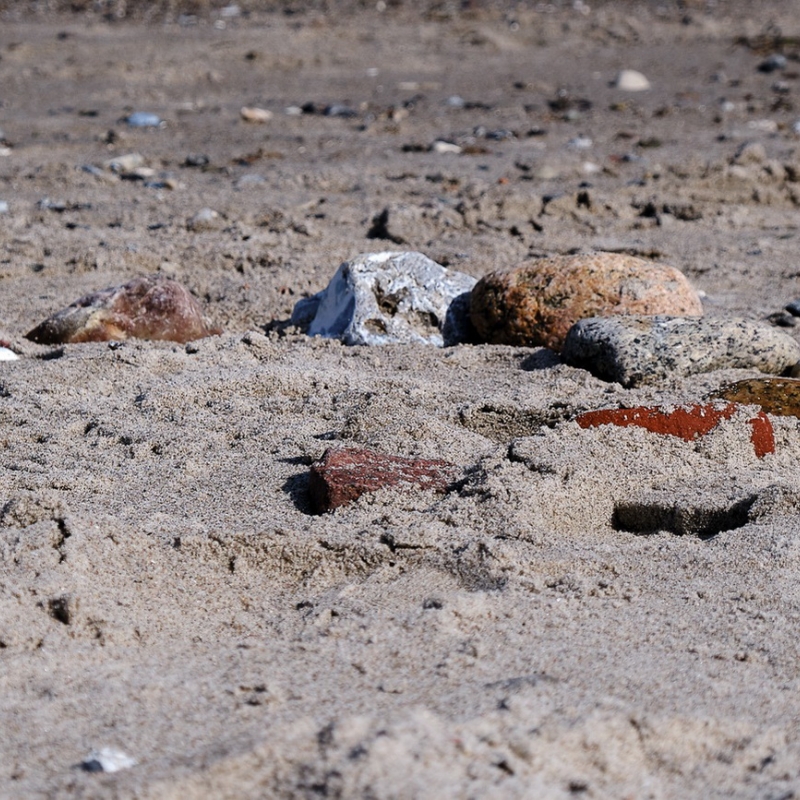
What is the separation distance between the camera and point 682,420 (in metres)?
3.08

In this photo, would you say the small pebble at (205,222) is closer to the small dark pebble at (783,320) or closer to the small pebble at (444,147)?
the small pebble at (444,147)

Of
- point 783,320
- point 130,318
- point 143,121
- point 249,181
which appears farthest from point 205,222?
point 143,121

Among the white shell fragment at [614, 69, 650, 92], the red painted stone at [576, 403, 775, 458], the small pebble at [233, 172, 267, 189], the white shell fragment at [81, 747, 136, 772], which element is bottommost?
the small pebble at [233, 172, 267, 189]

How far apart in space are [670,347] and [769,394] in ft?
1.39

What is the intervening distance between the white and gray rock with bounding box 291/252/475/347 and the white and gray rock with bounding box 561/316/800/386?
65cm

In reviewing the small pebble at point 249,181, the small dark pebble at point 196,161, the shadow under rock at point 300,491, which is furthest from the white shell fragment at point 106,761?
the small dark pebble at point 196,161

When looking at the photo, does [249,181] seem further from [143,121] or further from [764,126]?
[764,126]

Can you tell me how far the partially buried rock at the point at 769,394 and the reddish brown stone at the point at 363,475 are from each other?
93cm

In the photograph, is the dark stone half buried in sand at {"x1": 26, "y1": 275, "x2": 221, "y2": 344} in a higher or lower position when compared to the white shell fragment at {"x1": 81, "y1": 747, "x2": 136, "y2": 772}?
lower

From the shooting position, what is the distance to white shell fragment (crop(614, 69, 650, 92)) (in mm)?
10359

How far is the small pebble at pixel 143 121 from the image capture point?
855cm

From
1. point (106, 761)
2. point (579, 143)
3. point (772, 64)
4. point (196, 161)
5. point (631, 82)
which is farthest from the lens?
point (772, 64)

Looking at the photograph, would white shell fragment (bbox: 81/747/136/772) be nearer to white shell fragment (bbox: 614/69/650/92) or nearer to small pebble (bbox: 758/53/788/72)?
white shell fragment (bbox: 614/69/650/92)

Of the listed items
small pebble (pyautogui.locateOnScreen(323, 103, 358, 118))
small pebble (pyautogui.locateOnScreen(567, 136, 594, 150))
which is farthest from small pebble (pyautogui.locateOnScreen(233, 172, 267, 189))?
small pebble (pyautogui.locateOnScreen(567, 136, 594, 150))
